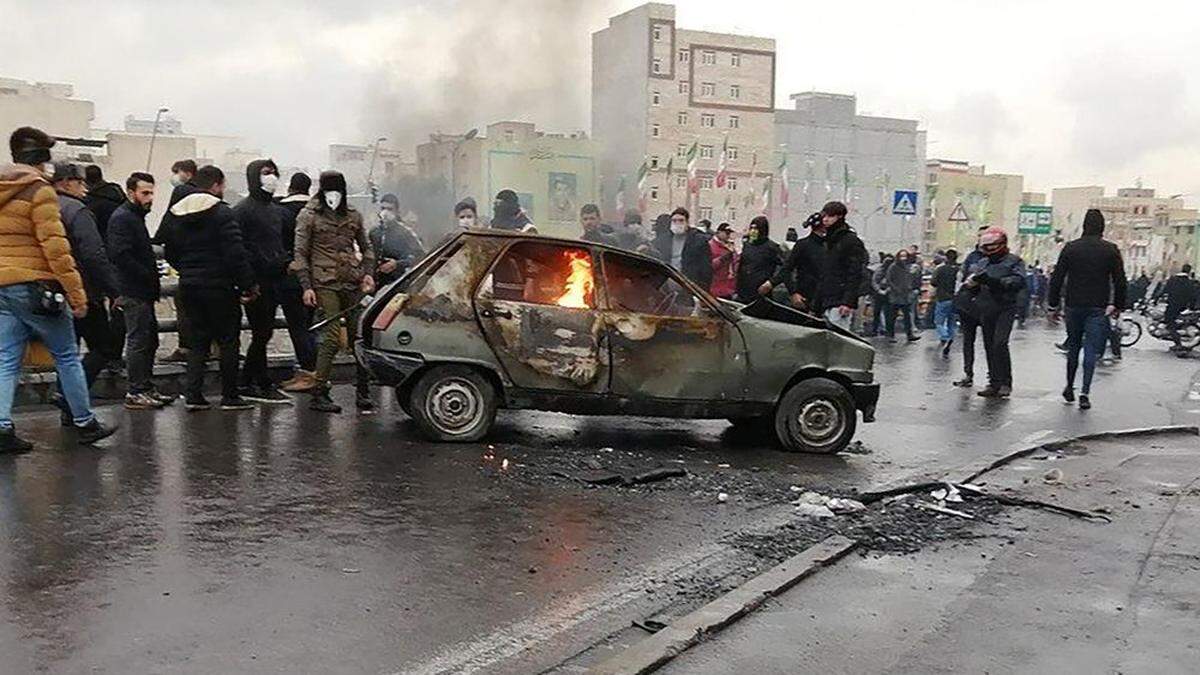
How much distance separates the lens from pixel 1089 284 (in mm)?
10922

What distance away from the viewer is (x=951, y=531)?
5965 mm

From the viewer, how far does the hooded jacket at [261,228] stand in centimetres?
904

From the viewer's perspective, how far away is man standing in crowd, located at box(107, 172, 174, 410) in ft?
26.9

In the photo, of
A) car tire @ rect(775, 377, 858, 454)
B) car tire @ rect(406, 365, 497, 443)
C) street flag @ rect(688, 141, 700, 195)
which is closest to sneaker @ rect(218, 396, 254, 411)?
car tire @ rect(406, 365, 497, 443)

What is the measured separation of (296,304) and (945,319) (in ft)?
38.7

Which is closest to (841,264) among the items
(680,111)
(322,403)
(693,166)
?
(322,403)

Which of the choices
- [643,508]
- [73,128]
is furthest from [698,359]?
[73,128]

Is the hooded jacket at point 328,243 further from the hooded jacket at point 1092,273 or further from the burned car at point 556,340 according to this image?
the hooded jacket at point 1092,273

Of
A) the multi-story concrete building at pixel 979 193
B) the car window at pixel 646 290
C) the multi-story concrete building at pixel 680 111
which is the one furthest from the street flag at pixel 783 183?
the car window at pixel 646 290

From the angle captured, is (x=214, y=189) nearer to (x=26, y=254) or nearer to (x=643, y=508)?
(x=26, y=254)

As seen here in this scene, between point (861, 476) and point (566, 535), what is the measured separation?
8.76 feet

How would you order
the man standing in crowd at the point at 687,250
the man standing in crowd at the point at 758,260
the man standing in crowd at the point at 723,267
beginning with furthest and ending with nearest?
the man standing in crowd at the point at 723,267 → the man standing in crowd at the point at 687,250 → the man standing in crowd at the point at 758,260

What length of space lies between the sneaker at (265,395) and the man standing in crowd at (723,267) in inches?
240

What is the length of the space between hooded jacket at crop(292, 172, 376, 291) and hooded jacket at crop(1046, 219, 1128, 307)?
270 inches
